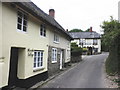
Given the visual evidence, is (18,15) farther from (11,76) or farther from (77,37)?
(77,37)

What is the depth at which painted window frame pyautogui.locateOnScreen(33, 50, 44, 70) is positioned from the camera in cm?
1110

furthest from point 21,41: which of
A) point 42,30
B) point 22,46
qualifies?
point 42,30

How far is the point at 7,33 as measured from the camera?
7359mm

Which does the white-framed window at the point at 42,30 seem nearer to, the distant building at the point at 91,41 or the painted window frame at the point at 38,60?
the painted window frame at the point at 38,60

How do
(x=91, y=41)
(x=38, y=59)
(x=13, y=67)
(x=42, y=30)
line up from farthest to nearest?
(x=91, y=41) → (x=42, y=30) → (x=38, y=59) → (x=13, y=67)

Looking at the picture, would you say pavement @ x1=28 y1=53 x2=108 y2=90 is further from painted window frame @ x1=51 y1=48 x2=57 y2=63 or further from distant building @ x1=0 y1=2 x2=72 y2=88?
painted window frame @ x1=51 y1=48 x2=57 y2=63

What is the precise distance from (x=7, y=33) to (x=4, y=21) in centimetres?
68

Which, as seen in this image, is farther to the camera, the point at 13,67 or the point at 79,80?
Answer: the point at 79,80

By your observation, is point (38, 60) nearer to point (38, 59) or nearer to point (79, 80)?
point (38, 59)

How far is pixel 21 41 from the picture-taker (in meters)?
8.82

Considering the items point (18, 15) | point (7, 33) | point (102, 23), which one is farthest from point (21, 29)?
point (102, 23)

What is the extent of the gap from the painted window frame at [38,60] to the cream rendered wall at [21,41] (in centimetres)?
38

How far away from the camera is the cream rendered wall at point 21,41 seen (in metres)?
7.20

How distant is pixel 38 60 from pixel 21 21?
415cm
